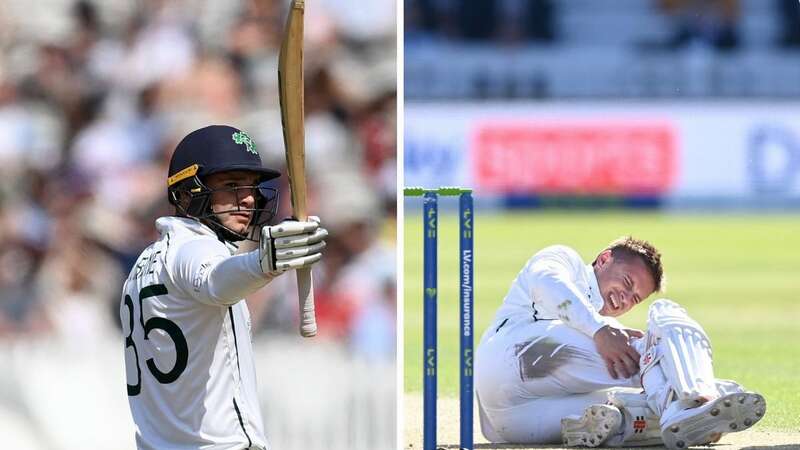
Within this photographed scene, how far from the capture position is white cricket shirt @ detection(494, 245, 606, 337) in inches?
190

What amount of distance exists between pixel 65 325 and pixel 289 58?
8.30 ft

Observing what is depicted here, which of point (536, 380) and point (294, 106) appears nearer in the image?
point (294, 106)

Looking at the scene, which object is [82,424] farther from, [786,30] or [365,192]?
[786,30]

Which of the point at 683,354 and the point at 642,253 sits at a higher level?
the point at 642,253

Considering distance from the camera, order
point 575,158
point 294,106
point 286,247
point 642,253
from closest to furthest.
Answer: point 286,247, point 294,106, point 642,253, point 575,158

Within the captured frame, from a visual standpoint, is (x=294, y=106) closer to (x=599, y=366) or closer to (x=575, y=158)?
(x=599, y=366)

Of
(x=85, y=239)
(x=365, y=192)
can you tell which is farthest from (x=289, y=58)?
(x=85, y=239)

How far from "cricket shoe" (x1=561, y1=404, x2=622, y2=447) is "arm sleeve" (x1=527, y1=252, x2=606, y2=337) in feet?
1.13

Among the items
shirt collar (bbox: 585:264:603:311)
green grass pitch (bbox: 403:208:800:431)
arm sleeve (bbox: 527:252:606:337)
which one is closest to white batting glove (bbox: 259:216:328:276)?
arm sleeve (bbox: 527:252:606:337)

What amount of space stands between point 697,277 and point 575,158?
4609 mm

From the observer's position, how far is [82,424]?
4.70 m

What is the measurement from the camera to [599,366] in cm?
479

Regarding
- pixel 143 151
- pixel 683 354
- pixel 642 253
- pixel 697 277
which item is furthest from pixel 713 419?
pixel 697 277

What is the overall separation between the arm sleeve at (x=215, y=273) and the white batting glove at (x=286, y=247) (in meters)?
0.03
